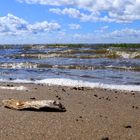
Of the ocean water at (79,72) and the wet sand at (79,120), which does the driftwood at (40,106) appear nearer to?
the wet sand at (79,120)

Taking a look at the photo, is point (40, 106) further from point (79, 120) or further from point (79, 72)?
point (79, 72)

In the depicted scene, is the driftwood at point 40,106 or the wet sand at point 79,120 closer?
Result: the wet sand at point 79,120

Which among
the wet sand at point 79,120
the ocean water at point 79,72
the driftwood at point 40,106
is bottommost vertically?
the ocean water at point 79,72

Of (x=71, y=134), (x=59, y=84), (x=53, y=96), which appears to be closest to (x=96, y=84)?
(x=59, y=84)

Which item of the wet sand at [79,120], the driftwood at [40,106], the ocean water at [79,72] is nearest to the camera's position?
the wet sand at [79,120]

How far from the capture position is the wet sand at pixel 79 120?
7.23 m

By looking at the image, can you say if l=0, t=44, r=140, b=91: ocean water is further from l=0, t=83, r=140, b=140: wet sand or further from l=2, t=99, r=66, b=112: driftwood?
l=2, t=99, r=66, b=112: driftwood

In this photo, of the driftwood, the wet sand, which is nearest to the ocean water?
the wet sand

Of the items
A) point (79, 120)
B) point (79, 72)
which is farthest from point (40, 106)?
point (79, 72)

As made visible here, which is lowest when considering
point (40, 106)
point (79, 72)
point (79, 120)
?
point (79, 72)

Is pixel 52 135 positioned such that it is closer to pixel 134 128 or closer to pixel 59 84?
pixel 134 128

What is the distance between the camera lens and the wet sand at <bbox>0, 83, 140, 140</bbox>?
7234 mm

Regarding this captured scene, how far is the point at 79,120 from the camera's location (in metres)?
8.57

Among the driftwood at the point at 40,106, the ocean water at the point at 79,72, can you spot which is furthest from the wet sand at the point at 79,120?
the ocean water at the point at 79,72
